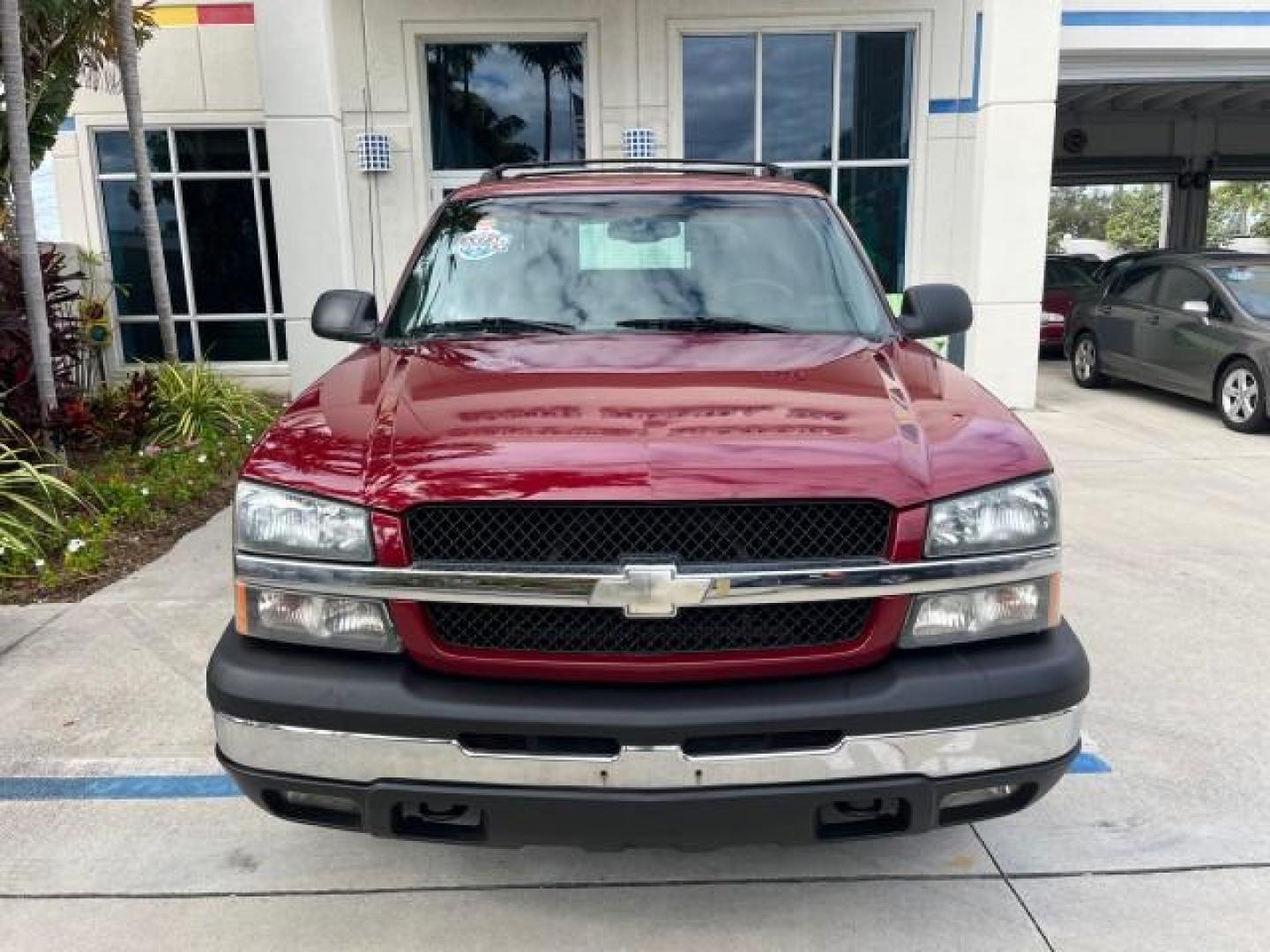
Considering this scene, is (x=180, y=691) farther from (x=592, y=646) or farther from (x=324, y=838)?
(x=592, y=646)

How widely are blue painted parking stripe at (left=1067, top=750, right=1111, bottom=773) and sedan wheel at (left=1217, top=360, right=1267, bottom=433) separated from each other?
7.16 m

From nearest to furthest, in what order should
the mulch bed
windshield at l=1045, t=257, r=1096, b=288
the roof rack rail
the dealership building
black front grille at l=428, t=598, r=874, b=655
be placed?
1. black front grille at l=428, t=598, r=874, b=655
2. the roof rack rail
3. the mulch bed
4. the dealership building
5. windshield at l=1045, t=257, r=1096, b=288

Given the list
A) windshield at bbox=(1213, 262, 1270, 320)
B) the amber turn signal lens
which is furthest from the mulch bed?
windshield at bbox=(1213, 262, 1270, 320)

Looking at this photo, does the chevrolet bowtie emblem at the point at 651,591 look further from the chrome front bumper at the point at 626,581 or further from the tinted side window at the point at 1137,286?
the tinted side window at the point at 1137,286

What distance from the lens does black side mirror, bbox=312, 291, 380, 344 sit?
12.4ft

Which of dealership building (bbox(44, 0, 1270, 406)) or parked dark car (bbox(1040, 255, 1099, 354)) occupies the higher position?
dealership building (bbox(44, 0, 1270, 406))

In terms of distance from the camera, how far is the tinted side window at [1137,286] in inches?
441

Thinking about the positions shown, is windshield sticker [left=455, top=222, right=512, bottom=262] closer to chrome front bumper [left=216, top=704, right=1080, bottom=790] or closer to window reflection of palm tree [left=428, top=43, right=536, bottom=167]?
chrome front bumper [left=216, top=704, right=1080, bottom=790]

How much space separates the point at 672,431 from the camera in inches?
93.4

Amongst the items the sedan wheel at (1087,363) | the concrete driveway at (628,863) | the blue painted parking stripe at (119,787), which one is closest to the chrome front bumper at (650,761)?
the concrete driveway at (628,863)

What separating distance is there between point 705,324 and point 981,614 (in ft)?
4.67

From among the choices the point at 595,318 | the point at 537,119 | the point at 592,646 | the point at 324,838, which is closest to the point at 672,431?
the point at 592,646

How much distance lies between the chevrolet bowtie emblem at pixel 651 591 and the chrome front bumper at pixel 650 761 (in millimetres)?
302

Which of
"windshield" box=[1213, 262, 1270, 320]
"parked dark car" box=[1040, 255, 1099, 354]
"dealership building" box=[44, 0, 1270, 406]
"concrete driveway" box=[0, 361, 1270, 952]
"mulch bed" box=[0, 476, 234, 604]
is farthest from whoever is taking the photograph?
"parked dark car" box=[1040, 255, 1099, 354]
